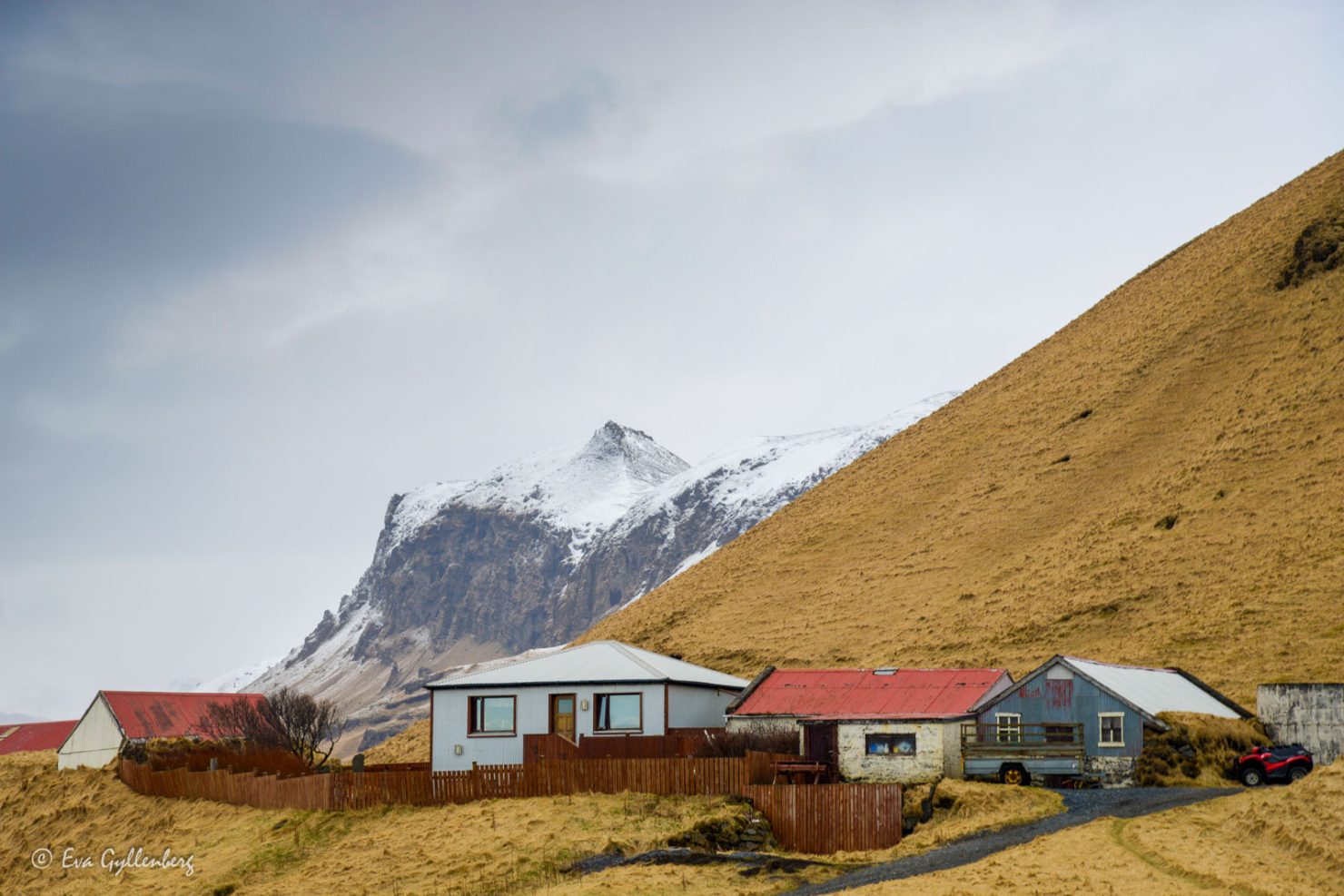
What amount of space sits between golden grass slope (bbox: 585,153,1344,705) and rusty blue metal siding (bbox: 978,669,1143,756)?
14.0m

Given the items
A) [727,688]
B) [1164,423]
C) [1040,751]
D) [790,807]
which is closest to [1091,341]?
[1164,423]

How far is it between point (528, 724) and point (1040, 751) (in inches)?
680

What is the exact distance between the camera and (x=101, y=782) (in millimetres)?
59062

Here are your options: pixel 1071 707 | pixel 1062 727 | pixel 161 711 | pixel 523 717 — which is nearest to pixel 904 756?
pixel 1062 727

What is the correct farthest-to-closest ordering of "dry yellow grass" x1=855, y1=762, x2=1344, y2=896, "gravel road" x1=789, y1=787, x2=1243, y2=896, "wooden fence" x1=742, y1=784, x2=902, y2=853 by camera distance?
"wooden fence" x1=742, y1=784, x2=902, y2=853, "gravel road" x1=789, y1=787, x2=1243, y2=896, "dry yellow grass" x1=855, y1=762, x2=1344, y2=896

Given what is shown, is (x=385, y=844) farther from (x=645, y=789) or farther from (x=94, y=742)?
(x=94, y=742)

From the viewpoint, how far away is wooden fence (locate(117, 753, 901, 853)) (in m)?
34.2

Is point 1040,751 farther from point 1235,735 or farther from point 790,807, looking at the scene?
point 790,807

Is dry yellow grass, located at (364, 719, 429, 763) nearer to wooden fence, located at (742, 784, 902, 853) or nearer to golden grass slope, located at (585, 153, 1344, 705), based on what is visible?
golden grass slope, located at (585, 153, 1344, 705)

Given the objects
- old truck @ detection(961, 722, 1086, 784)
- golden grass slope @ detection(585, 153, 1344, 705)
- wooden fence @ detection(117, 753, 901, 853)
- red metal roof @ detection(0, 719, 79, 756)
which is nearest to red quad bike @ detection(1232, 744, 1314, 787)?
old truck @ detection(961, 722, 1086, 784)

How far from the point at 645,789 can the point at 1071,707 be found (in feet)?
44.8

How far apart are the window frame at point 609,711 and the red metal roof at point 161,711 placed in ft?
112

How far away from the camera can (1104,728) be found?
42.2 metres

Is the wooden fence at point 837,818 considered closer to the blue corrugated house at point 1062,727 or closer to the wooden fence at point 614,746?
the wooden fence at point 614,746
